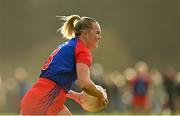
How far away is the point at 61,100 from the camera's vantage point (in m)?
9.86

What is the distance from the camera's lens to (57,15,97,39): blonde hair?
9945 mm

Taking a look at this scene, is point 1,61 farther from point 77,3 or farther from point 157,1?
point 157,1

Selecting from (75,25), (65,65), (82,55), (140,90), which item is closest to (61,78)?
(65,65)

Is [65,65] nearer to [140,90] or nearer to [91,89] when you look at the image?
[91,89]

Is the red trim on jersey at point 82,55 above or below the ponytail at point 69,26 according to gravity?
below

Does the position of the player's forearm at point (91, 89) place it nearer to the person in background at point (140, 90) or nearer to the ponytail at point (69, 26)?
the ponytail at point (69, 26)

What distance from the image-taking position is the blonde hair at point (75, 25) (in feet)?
32.6

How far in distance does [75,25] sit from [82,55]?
0.62m

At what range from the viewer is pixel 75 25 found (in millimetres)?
10031

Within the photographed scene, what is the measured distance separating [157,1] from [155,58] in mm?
4041

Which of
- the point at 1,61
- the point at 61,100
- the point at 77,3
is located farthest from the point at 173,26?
the point at 61,100

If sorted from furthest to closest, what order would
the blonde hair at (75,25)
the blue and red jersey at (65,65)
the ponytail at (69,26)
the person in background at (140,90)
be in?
the person in background at (140,90)
the ponytail at (69,26)
the blonde hair at (75,25)
the blue and red jersey at (65,65)

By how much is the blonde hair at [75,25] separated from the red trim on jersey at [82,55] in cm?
31

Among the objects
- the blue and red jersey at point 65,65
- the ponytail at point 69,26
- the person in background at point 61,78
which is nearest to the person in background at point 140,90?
the ponytail at point 69,26
